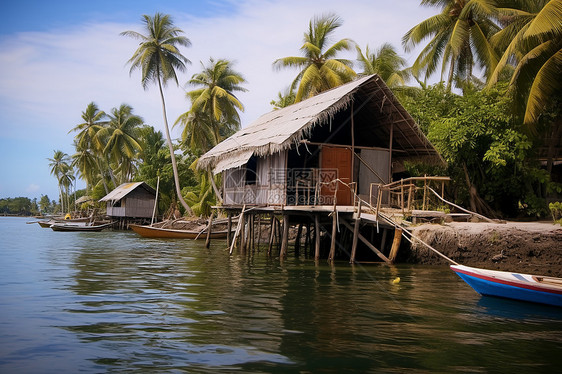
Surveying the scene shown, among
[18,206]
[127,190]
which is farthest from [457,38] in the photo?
[18,206]

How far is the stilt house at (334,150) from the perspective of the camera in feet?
45.1

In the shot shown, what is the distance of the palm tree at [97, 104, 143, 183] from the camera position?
3785 cm

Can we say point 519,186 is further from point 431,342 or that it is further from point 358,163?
point 431,342

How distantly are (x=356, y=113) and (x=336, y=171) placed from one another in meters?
2.38

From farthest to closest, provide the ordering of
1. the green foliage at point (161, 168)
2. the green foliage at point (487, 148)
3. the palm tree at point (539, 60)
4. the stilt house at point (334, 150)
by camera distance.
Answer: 1. the green foliage at point (161, 168)
2. the green foliage at point (487, 148)
3. the stilt house at point (334, 150)
4. the palm tree at point (539, 60)

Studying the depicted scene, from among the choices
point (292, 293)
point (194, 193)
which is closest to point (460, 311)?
point (292, 293)

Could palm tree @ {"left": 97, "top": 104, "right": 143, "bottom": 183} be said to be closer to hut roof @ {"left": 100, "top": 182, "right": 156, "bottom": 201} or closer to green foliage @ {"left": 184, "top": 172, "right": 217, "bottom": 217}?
hut roof @ {"left": 100, "top": 182, "right": 156, "bottom": 201}

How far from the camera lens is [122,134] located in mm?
37938

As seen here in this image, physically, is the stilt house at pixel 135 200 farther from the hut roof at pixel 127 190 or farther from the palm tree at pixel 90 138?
the palm tree at pixel 90 138

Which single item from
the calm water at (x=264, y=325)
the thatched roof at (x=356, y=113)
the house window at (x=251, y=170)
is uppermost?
the thatched roof at (x=356, y=113)

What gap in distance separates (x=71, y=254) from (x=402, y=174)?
12737mm

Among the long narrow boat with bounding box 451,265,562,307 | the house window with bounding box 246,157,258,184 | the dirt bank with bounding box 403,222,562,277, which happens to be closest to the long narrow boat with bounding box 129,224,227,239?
the house window with bounding box 246,157,258,184

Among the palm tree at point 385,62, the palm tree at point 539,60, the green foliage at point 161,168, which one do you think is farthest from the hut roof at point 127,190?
the palm tree at point 539,60

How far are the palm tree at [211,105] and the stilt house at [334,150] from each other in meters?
13.4
